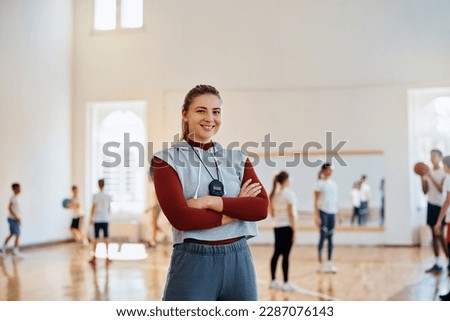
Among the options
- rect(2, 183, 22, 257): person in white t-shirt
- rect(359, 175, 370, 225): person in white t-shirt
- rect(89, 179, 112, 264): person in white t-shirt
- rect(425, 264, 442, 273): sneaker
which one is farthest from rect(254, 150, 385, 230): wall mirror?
rect(2, 183, 22, 257): person in white t-shirt

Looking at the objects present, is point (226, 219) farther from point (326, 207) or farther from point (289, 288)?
point (326, 207)

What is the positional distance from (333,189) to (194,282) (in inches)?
239

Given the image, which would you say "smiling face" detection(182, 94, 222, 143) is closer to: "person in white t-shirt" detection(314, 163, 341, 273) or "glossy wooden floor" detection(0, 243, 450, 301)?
"glossy wooden floor" detection(0, 243, 450, 301)

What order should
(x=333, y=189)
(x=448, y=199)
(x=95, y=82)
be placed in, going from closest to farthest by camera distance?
(x=448, y=199) < (x=95, y=82) < (x=333, y=189)

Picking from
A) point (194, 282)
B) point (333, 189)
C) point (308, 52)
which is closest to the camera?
point (194, 282)

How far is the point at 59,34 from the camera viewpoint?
607 centimetres

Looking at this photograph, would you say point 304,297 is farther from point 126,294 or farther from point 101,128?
point 101,128

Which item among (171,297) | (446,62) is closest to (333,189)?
(446,62)

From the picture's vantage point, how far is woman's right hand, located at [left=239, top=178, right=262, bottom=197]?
2.57 metres

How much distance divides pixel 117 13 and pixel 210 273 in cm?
335

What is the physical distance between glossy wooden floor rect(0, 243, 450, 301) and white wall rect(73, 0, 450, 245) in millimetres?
754

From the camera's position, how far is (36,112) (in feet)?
29.6

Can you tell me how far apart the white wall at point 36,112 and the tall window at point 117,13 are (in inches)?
10.2

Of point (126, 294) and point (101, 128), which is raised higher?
point (101, 128)
